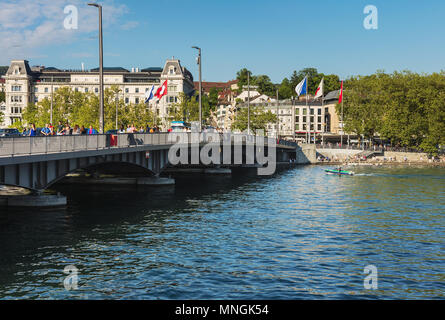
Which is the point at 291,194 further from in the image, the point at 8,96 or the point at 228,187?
the point at 8,96

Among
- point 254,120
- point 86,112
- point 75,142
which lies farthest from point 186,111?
point 75,142

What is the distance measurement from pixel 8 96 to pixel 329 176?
142 metres

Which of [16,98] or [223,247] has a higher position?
[16,98]

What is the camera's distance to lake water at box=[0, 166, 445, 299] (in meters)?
22.6

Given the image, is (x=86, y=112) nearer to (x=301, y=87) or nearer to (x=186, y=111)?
(x=186, y=111)

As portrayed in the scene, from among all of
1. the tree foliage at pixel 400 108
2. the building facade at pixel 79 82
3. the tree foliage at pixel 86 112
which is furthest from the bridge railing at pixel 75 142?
the building facade at pixel 79 82

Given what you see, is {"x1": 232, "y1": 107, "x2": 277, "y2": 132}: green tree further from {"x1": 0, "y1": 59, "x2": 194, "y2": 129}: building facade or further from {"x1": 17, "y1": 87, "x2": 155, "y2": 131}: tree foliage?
{"x1": 0, "y1": 59, "x2": 194, "y2": 129}: building facade

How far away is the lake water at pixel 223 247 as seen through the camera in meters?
22.6

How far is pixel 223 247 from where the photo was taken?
30.6 meters

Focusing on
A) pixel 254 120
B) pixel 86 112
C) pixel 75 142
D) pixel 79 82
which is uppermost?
pixel 79 82

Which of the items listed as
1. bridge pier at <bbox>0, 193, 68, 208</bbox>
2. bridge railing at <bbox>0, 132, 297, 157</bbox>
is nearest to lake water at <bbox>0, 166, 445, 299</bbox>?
bridge pier at <bbox>0, 193, 68, 208</bbox>

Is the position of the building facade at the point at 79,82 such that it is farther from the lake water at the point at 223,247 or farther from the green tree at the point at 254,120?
the lake water at the point at 223,247

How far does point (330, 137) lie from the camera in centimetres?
17862

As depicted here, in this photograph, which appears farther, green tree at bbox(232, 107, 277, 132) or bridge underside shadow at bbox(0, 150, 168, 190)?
green tree at bbox(232, 107, 277, 132)
